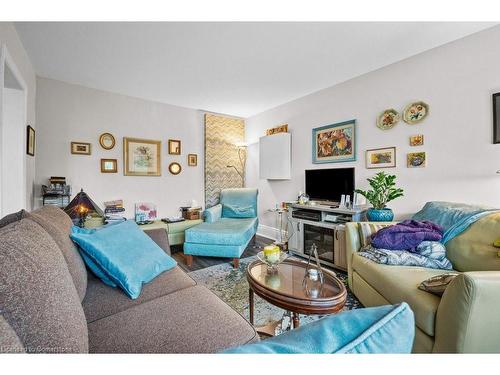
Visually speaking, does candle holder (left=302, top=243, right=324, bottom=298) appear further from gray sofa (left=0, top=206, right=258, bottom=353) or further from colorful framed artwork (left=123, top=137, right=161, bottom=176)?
colorful framed artwork (left=123, top=137, right=161, bottom=176)

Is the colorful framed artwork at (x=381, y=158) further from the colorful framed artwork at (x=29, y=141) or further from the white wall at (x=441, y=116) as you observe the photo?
the colorful framed artwork at (x=29, y=141)

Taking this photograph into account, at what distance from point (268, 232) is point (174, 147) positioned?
87.8 inches

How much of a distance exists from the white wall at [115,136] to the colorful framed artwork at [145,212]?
0.27ft

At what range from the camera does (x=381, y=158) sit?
256cm

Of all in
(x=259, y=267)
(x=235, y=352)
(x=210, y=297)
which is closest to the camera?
(x=235, y=352)

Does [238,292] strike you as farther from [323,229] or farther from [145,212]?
[145,212]

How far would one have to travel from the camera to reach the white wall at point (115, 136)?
9.06 ft

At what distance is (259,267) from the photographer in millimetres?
1563

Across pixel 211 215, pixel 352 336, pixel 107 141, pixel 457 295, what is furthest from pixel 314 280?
pixel 107 141

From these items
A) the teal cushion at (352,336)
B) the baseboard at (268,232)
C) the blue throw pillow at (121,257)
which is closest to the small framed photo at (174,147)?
the baseboard at (268,232)
